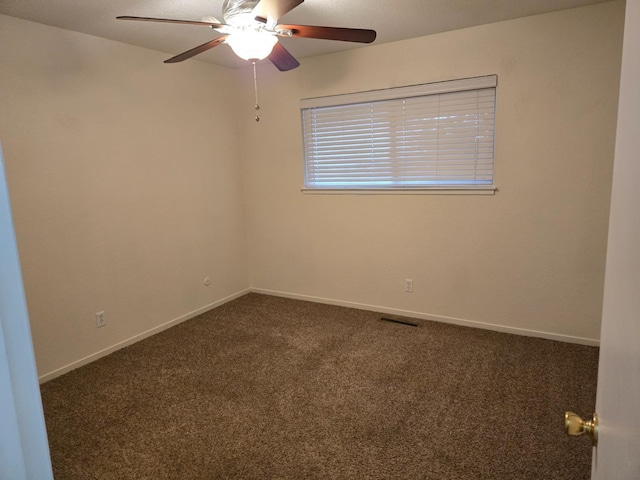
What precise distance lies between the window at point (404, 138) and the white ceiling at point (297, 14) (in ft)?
1.58

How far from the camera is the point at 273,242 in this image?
4.48m

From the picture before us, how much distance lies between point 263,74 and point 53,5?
2037 millimetres

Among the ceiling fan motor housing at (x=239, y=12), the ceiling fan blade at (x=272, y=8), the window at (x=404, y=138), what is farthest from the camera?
the window at (x=404, y=138)

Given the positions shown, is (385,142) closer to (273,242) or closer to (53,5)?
(273,242)

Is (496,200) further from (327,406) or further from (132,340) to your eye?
(132,340)

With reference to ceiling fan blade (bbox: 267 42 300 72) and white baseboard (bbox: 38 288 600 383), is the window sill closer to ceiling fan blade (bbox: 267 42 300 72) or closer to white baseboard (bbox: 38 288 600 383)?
white baseboard (bbox: 38 288 600 383)

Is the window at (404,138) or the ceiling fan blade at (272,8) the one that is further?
the window at (404,138)

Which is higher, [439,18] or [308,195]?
[439,18]

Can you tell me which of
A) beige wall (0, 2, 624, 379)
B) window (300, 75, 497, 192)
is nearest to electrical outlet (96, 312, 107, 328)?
beige wall (0, 2, 624, 379)

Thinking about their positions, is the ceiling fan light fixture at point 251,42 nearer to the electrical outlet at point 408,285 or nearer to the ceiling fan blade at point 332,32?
the ceiling fan blade at point 332,32

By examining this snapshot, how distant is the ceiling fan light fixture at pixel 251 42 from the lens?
210cm

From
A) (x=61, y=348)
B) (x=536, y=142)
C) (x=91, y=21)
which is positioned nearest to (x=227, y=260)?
(x=61, y=348)

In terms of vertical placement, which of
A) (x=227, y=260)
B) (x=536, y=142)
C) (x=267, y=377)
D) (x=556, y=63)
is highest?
(x=556, y=63)

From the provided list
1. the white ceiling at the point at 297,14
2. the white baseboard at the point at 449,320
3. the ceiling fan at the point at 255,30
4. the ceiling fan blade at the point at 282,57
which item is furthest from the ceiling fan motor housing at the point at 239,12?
the white baseboard at the point at 449,320
